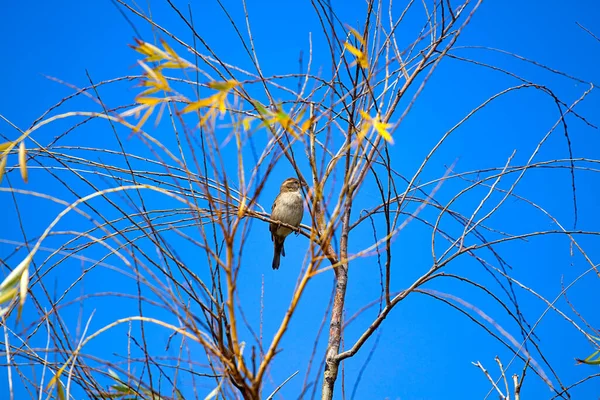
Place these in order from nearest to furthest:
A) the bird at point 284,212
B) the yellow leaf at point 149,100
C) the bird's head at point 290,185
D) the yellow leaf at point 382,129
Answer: the yellow leaf at point 382,129 → the yellow leaf at point 149,100 → the bird at point 284,212 → the bird's head at point 290,185

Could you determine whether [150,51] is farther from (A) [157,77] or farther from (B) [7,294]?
(B) [7,294]

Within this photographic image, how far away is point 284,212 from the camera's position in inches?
206

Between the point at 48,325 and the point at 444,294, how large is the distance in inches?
39.9

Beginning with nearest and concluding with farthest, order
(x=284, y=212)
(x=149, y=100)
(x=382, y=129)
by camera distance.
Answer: (x=382, y=129), (x=149, y=100), (x=284, y=212)

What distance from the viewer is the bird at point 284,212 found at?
5234mm

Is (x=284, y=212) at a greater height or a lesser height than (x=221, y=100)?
greater

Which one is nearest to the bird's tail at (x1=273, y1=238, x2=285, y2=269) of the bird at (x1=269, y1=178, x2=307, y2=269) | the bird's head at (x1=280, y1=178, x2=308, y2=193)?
the bird at (x1=269, y1=178, x2=307, y2=269)

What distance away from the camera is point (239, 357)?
1.25 meters

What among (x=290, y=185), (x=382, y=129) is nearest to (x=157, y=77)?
(x=382, y=129)

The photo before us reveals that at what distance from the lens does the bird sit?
5.23 meters

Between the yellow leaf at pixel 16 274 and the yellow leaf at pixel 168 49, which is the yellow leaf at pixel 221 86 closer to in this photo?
the yellow leaf at pixel 168 49

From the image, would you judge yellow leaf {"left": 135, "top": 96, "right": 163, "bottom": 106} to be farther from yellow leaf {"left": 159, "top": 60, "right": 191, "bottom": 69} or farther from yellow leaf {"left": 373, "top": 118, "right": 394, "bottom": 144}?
yellow leaf {"left": 373, "top": 118, "right": 394, "bottom": 144}

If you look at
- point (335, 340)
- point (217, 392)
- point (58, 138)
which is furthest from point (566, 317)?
point (58, 138)

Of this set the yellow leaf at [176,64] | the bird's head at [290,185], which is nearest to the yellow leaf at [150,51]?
the yellow leaf at [176,64]
